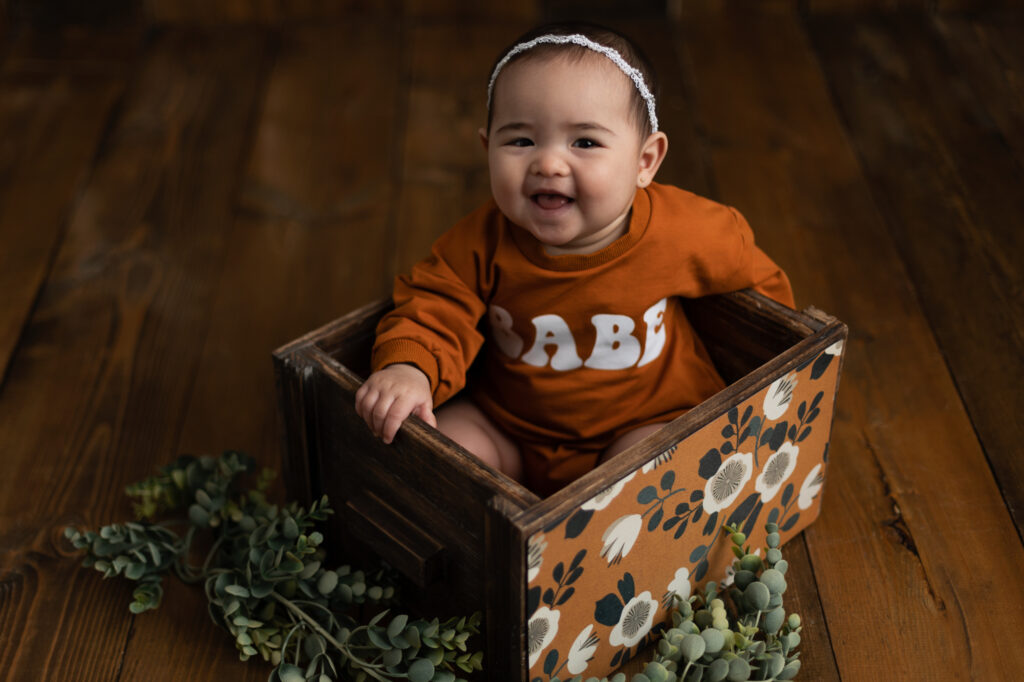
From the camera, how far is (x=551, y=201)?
106cm

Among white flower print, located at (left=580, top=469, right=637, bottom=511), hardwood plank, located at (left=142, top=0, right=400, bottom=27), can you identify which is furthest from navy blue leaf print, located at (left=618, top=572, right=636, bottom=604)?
hardwood plank, located at (left=142, top=0, right=400, bottom=27)

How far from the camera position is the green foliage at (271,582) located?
3.22 feet

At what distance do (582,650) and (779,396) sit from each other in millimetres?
279

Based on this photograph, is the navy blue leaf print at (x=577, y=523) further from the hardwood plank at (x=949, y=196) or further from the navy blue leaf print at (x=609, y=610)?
the hardwood plank at (x=949, y=196)

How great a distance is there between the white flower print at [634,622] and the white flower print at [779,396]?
193 mm

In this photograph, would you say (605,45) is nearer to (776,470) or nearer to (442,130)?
(776,470)

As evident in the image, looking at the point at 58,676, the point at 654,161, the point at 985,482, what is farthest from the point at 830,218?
the point at 58,676

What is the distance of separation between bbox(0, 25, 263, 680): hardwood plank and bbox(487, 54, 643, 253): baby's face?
51 centimetres

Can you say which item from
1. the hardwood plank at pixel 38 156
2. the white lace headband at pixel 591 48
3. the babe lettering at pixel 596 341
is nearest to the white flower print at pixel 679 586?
the babe lettering at pixel 596 341

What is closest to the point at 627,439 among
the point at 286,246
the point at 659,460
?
the point at 659,460

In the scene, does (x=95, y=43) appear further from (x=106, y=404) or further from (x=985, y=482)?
(x=985, y=482)

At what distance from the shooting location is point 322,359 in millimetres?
1043

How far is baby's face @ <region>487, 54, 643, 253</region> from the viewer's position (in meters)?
1.02

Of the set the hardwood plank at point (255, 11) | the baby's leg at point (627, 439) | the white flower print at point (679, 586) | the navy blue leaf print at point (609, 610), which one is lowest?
the navy blue leaf print at point (609, 610)
